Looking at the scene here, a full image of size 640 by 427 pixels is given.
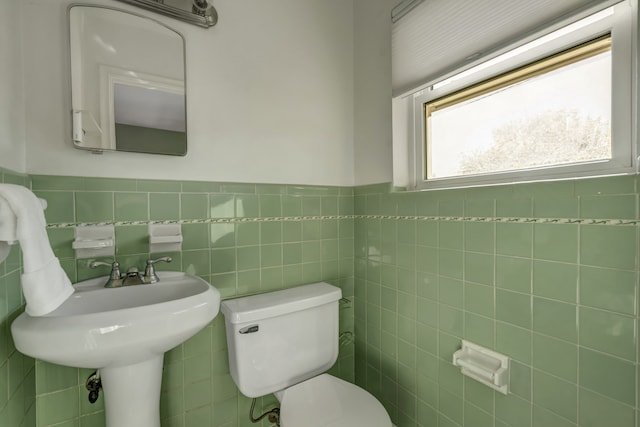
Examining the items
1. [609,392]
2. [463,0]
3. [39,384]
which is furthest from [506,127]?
[39,384]

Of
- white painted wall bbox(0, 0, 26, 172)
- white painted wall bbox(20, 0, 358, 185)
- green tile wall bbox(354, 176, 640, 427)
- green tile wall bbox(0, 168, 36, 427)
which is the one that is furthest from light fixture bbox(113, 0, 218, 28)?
green tile wall bbox(354, 176, 640, 427)

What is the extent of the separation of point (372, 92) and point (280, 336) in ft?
4.32

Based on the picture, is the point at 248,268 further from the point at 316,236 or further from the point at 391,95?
the point at 391,95

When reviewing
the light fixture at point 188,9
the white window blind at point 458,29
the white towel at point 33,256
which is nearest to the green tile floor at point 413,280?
the white towel at point 33,256

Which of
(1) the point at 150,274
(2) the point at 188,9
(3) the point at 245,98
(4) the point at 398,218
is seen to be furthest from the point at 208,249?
(2) the point at 188,9

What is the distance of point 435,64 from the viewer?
3.83 ft

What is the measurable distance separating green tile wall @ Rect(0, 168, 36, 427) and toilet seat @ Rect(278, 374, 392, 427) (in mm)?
811

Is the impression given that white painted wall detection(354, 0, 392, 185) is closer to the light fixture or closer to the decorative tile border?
the decorative tile border

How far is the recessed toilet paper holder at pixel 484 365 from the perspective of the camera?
3.13 ft

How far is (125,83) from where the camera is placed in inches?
43.4

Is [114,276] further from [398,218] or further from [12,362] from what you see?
[398,218]

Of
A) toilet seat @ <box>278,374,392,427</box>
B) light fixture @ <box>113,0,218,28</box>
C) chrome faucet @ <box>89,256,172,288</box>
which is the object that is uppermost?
light fixture @ <box>113,0,218,28</box>

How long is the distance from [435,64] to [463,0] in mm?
218

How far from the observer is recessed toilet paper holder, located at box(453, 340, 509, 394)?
3.13ft
